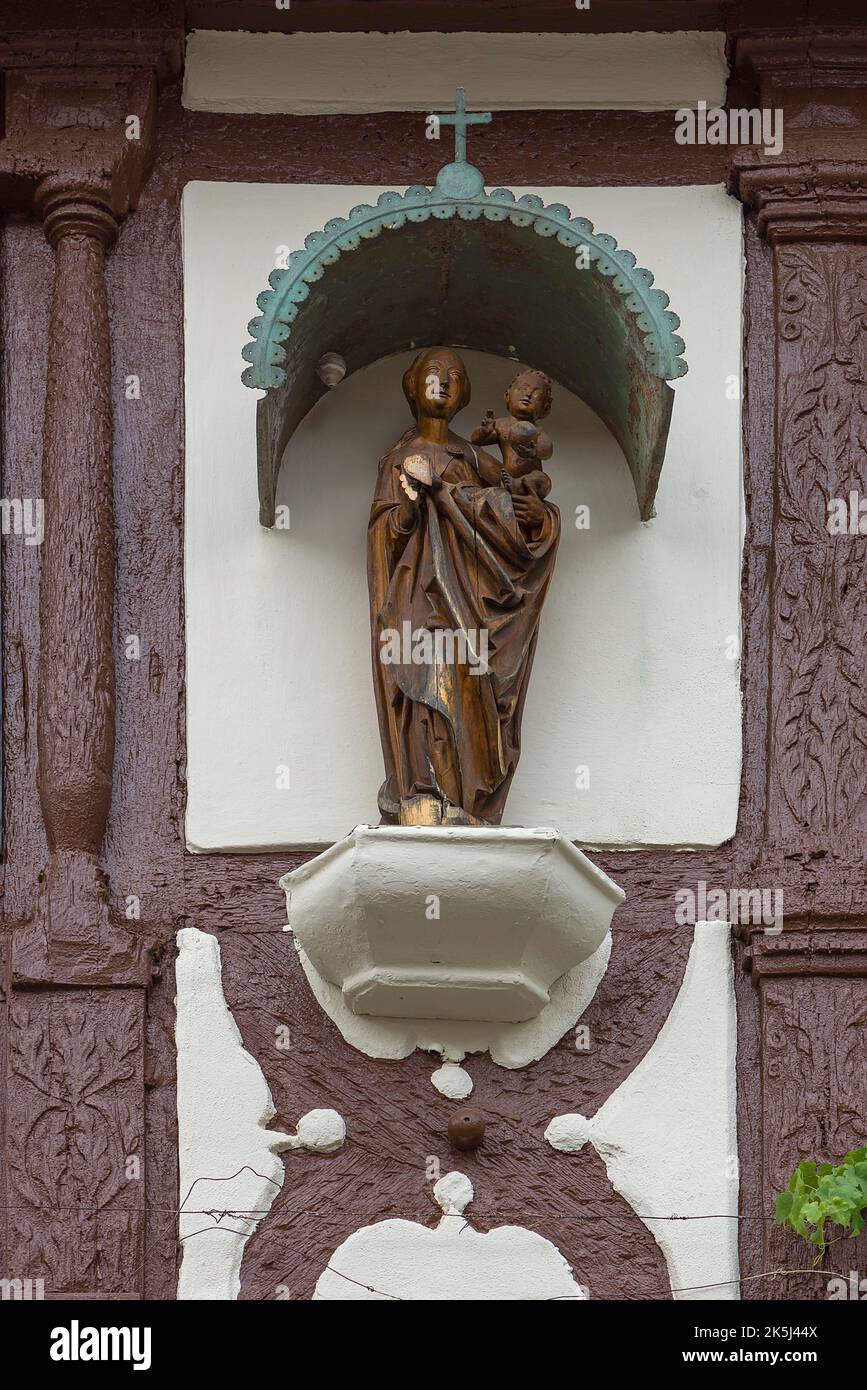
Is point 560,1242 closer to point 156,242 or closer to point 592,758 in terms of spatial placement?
point 592,758

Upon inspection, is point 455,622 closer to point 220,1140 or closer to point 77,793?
point 77,793

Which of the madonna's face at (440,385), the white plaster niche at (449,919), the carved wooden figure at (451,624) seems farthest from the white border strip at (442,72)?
the white plaster niche at (449,919)

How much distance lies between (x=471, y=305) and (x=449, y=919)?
5.64ft

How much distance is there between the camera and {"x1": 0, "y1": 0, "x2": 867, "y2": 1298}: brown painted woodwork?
24.5ft

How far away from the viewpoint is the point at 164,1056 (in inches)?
298

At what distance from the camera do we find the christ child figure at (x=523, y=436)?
307 inches

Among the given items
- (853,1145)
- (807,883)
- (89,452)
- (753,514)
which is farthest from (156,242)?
(853,1145)

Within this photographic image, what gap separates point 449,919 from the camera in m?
7.40

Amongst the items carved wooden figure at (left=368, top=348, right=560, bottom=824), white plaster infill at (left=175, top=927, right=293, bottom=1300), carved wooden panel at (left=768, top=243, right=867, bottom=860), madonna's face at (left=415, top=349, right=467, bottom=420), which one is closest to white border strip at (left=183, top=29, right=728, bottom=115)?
carved wooden panel at (left=768, top=243, right=867, bottom=860)

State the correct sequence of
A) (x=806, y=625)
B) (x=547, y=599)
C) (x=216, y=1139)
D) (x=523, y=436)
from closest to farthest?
(x=216, y=1139) → (x=523, y=436) → (x=806, y=625) → (x=547, y=599)

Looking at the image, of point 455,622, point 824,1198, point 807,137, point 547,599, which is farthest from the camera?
point 807,137

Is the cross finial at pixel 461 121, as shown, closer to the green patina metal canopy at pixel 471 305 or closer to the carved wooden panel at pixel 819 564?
the green patina metal canopy at pixel 471 305

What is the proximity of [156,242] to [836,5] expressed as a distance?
1.89m

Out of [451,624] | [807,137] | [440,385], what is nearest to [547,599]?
[451,624]
